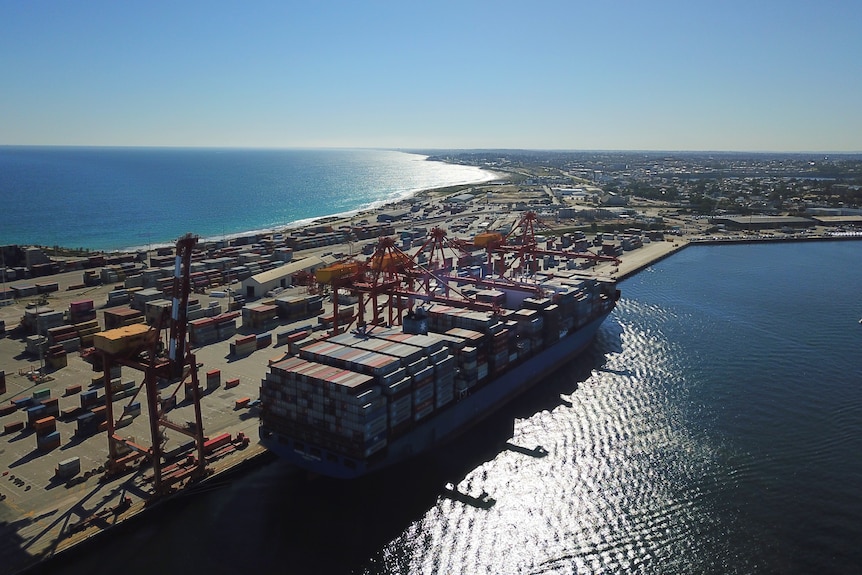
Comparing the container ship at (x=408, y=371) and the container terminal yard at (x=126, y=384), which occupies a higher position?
the container ship at (x=408, y=371)

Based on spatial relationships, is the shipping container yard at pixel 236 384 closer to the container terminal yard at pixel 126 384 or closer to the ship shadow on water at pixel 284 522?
the container terminal yard at pixel 126 384

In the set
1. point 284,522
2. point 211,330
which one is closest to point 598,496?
point 284,522

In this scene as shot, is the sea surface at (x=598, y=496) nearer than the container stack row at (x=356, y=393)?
Yes

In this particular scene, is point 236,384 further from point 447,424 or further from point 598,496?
point 598,496

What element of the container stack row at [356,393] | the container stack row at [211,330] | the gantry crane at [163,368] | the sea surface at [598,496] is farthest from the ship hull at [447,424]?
the container stack row at [211,330]

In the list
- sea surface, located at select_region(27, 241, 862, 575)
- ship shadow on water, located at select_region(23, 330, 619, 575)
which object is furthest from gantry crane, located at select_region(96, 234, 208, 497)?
sea surface, located at select_region(27, 241, 862, 575)

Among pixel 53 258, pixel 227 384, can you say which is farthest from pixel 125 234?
pixel 227 384

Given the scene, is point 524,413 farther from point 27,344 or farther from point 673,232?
point 673,232
